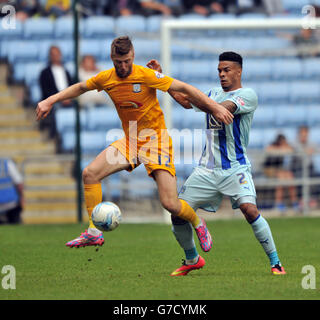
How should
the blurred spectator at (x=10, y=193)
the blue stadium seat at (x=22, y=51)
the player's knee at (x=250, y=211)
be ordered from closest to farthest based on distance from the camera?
the player's knee at (x=250, y=211) → the blurred spectator at (x=10, y=193) → the blue stadium seat at (x=22, y=51)

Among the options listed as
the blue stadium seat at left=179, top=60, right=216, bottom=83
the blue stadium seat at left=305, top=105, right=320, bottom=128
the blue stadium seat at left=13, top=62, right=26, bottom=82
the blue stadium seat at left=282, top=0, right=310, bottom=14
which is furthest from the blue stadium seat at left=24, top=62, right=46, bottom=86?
the blue stadium seat at left=282, top=0, right=310, bottom=14

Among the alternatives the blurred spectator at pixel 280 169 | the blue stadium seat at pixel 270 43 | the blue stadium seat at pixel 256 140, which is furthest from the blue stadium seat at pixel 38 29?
the blurred spectator at pixel 280 169

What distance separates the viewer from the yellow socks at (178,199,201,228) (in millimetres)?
7219

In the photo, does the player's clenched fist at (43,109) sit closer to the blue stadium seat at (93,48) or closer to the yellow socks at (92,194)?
the yellow socks at (92,194)

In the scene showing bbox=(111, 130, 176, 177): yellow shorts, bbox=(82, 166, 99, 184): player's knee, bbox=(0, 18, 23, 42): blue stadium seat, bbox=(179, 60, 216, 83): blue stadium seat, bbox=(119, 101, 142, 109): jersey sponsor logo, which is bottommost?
bbox=(82, 166, 99, 184): player's knee

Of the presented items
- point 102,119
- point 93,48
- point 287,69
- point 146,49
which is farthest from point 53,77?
point 287,69

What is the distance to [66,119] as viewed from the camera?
15539 millimetres

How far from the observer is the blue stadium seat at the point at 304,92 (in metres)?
15.8

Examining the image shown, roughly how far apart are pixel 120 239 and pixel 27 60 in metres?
7.24

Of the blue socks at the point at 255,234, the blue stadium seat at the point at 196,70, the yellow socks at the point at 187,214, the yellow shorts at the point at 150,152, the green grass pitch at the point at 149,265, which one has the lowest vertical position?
the green grass pitch at the point at 149,265

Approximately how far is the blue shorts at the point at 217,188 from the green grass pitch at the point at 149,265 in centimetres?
68

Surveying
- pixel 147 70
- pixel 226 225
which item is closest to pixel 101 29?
pixel 226 225

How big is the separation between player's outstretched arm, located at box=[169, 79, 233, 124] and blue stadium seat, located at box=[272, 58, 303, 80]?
8.63 meters

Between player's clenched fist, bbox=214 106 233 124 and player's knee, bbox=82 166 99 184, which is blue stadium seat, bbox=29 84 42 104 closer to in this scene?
player's knee, bbox=82 166 99 184
